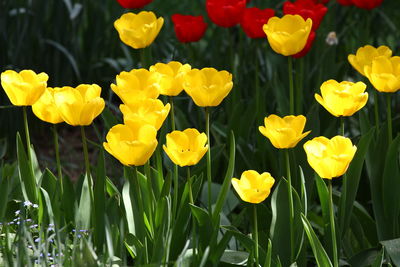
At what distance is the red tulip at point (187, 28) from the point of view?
280 cm

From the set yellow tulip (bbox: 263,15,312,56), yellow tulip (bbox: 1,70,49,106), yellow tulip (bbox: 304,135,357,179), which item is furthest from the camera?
yellow tulip (bbox: 263,15,312,56)

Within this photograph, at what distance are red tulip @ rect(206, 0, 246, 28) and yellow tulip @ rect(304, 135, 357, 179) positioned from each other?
1116 mm

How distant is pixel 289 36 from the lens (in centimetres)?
214

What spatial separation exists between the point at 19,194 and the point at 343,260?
96cm

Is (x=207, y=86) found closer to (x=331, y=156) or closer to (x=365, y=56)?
(x=331, y=156)

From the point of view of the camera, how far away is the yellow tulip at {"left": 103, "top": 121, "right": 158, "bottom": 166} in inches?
67.1

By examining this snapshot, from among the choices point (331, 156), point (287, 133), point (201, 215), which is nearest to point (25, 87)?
point (201, 215)

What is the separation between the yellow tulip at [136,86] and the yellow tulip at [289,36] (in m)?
0.36

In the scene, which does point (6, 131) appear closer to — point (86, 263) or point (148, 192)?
point (148, 192)

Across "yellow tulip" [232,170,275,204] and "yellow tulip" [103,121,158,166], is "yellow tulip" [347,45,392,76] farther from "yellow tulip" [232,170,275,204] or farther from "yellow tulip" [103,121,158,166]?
"yellow tulip" [103,121,158,166]

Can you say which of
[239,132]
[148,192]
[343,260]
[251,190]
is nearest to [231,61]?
[239,132]

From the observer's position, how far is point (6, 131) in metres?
3.46

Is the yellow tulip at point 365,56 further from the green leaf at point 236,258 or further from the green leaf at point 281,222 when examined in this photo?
the green leaf at point 236,258

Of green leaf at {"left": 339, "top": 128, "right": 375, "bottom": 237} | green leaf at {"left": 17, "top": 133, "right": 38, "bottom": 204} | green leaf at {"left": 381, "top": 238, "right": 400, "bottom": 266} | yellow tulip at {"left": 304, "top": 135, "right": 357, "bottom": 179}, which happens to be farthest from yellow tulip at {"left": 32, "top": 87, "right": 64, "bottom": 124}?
green leaf at {"left": 381, "top": 238, "right": 400, "bottom": 266}
